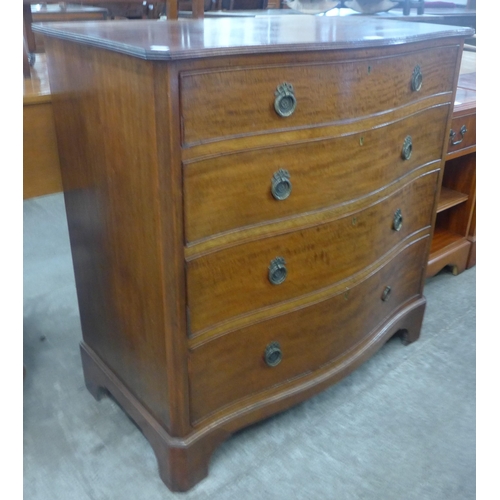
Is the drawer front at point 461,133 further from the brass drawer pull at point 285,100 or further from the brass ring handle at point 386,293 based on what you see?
the brass drawer pull at point 285,100

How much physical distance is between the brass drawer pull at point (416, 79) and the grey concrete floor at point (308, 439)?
0.89m

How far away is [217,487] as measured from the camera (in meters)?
1.30

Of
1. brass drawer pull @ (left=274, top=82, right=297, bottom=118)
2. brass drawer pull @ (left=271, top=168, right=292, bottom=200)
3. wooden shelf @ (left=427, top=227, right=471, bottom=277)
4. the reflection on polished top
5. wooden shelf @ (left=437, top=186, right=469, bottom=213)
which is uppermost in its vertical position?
the reflection on polished top

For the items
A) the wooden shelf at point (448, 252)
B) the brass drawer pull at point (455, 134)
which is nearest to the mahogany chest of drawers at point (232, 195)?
the brass drawer pull at point (455, 134)

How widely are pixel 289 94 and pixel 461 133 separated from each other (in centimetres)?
119

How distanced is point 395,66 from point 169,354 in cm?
83

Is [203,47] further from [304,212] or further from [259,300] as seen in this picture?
[259,300]

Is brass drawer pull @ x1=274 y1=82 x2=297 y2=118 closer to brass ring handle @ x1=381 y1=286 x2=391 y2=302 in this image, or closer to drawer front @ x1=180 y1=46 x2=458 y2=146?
drawer front @ x1=180 y1=46 x2=458 y2=146

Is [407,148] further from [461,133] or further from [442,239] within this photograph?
[442,239]

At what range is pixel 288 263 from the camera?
1.22 metres

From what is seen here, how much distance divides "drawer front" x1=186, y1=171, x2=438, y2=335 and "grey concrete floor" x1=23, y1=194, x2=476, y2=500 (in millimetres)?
438

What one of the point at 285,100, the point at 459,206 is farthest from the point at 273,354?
the point at 459,206

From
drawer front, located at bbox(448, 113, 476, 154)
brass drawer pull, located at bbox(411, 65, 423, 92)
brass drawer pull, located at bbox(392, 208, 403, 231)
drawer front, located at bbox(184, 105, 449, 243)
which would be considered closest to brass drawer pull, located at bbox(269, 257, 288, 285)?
drawer front, located at bbox(184, 105, 449, 243)

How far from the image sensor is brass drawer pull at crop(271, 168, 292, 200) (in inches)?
43.2
